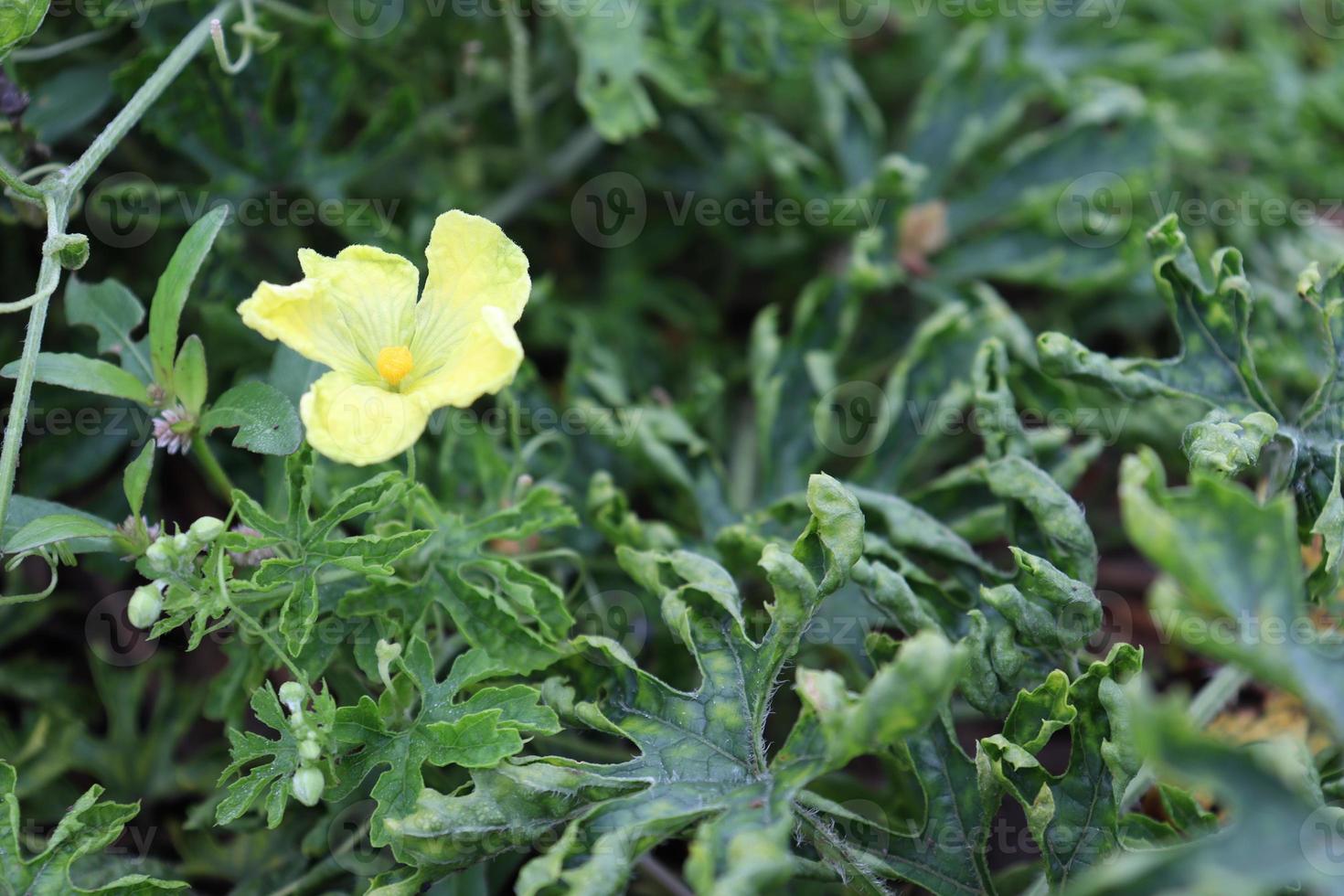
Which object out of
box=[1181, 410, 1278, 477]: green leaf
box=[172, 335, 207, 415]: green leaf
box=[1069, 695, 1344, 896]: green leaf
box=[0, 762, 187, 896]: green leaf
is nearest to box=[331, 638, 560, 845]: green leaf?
box=[0, 762, 187, 896]: green leaf

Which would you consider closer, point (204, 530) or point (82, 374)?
point (204, 530)

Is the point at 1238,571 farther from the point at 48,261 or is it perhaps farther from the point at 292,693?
the point at 48,261

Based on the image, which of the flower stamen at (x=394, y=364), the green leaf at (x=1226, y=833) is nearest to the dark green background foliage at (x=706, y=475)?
the green leaf at (x=1226, y=833)

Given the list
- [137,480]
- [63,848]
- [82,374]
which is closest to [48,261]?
[82,374]

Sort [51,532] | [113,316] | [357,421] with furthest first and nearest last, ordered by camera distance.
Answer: [113,316] < [51,532] < [357,421]

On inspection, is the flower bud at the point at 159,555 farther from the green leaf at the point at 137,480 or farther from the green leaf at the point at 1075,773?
the green leaf at the point at 1075,773

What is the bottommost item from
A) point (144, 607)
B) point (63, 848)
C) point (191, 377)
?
point (63, 848)
